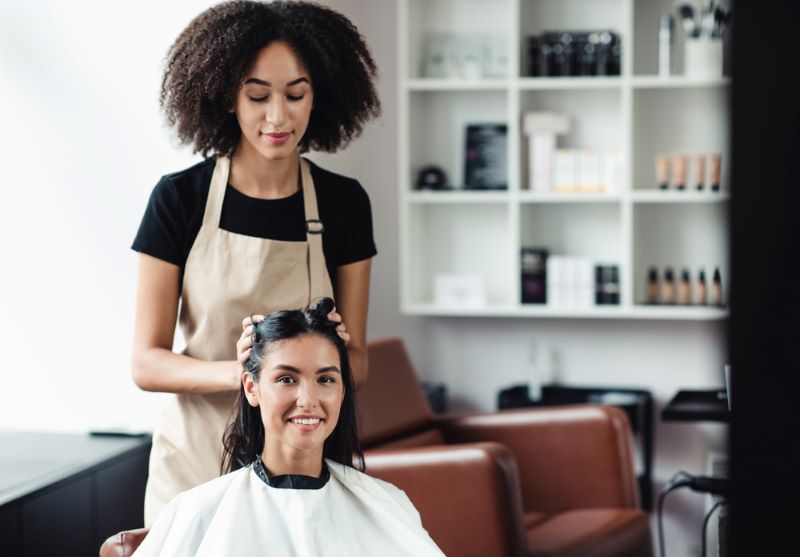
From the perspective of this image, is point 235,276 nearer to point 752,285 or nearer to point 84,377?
point 752,285

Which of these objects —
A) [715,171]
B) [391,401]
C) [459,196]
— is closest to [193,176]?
[391,401]

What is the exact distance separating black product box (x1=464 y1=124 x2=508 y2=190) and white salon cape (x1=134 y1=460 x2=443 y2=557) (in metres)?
2.43

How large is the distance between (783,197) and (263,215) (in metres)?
1.20

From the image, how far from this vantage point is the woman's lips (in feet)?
4.85

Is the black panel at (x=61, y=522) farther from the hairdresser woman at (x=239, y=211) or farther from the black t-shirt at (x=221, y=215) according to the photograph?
the black t-shirt at (x=221, y=215)

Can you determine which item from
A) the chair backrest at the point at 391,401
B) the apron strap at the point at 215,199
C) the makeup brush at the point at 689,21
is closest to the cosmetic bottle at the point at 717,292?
the makeup brush at the point at 689,21

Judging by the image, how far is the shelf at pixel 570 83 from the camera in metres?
3.59

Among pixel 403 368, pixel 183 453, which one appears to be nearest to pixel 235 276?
pixel 183 453

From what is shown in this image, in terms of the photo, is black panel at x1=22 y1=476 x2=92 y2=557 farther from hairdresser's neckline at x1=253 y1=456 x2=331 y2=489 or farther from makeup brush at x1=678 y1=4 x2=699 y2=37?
makeup brush at x1=678 y1=4 x2=699 y2=37

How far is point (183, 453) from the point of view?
168cm

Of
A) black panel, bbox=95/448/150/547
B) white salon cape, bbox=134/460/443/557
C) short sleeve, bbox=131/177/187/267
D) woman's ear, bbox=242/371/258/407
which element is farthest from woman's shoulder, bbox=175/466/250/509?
black panel, bbox=95/448/150/547

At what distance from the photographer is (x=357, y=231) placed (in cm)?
169

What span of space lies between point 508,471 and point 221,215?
1176 mm

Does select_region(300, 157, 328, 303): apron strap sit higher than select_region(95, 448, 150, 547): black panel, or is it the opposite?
select_region(300, 157, 328, 303): apron strap
